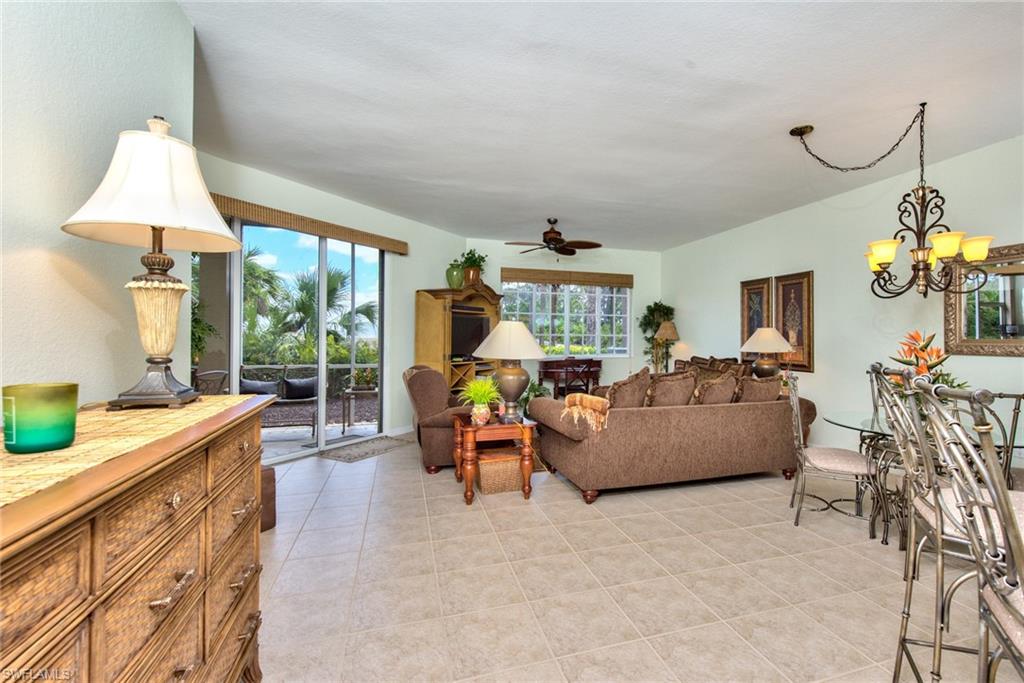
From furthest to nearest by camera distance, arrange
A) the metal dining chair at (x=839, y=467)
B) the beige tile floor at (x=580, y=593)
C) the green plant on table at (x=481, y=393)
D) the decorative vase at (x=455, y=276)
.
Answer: the decorative vase at (x=455, y=276), the green plant on table at (x=481, y=393), the metal dining chair at (x=839, y=467), the beige tile floor at (x=580, y=593)

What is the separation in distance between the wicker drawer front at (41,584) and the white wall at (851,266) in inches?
192

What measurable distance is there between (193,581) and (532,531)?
1.97 metres

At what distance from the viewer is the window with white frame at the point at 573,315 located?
7012mm

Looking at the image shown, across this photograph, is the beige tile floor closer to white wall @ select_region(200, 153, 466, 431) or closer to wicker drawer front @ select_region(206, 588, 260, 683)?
wicker drawer front @ select_region(206, 588, 260, 683)

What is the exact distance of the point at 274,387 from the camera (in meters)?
4.14

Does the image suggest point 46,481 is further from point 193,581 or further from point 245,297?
point 245,297

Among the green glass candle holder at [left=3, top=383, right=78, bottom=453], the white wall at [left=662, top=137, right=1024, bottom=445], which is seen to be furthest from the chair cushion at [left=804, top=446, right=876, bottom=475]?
the green glass candle holder at [left=3, top=383, right=78, bottom=453]

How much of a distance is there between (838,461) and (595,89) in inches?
105

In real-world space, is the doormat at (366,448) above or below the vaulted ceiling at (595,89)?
below

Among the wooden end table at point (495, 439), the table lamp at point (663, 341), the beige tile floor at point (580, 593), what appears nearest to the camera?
the beige tile floor at point (580, 593)

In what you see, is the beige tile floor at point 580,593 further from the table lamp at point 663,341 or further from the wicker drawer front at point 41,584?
the table lamp at point 663,341

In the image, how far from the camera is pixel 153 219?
3.34 feet

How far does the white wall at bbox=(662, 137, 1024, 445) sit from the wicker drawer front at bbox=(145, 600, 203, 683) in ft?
15.8

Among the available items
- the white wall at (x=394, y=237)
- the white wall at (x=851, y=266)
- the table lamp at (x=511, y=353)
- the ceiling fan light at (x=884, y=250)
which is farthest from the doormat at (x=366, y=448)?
the white wall at (x=851, y=266)
